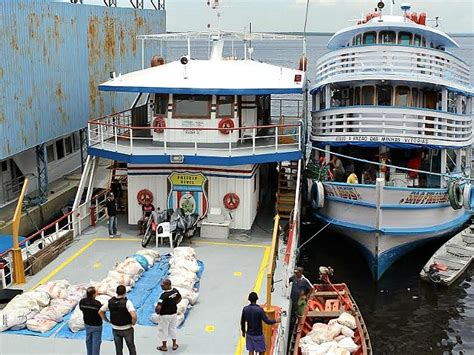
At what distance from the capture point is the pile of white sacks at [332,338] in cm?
1192

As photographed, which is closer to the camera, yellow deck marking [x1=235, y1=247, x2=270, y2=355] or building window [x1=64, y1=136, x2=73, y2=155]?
yellow deck marking [x1=235, y1=247, x2=270, y2=355]

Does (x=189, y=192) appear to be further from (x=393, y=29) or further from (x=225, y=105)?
(x=393, y=29)

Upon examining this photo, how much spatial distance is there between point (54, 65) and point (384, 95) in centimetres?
1247

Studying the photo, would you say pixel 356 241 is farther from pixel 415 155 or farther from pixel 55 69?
pixel 55 69

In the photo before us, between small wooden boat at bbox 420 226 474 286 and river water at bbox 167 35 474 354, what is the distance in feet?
1.30

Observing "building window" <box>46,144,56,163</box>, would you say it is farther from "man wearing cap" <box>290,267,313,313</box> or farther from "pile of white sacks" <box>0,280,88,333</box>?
"man wearing cap" <box>290,267,313,313</box>

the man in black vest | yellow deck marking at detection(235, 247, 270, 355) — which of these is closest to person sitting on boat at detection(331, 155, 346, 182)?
yellow deck marking at detection(235, 247, 270, 355)

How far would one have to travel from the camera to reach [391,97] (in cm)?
2081

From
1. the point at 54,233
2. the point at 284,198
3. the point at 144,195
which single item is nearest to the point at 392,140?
the point at 284,198

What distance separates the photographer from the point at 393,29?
2184cm

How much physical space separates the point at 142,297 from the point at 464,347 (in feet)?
29.9

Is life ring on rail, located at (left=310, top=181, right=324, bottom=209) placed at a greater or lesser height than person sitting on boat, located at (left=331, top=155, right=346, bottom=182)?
lesser

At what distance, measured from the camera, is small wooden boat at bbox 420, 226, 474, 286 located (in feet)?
62.0

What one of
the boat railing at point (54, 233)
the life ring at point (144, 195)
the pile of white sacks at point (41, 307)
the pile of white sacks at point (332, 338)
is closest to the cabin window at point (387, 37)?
the life ring at point (144, 195)
